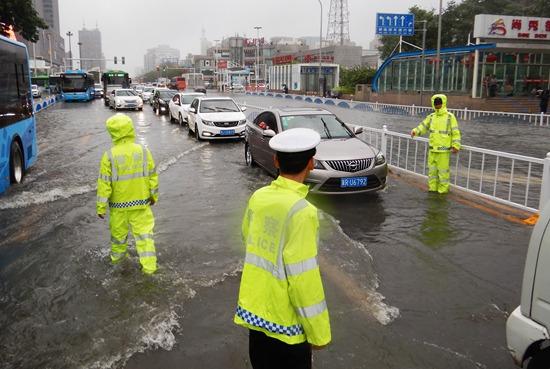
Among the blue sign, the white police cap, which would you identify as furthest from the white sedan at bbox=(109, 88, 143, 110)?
the white police cap

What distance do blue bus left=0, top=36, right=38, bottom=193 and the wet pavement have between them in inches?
29.1

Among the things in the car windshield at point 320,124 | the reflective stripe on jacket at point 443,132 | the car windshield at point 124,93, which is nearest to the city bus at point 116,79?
the car windshield at point 124,93

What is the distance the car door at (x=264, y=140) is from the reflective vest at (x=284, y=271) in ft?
26.0

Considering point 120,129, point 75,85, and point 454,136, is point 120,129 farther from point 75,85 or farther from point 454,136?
point 75,85

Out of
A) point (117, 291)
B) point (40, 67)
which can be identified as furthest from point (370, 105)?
point (40, 67)

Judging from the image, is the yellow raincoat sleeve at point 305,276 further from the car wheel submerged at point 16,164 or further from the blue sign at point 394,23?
the blue sign at point 394,23

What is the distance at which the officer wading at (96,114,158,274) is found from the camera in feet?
18.0

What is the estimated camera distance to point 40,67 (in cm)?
11306

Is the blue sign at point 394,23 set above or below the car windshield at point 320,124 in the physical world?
above

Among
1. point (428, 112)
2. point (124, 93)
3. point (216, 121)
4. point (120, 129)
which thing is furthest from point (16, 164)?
point (428, 112)

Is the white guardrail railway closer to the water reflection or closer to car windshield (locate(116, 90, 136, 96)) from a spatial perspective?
car windshield (locate(116, 90, 136, 96))

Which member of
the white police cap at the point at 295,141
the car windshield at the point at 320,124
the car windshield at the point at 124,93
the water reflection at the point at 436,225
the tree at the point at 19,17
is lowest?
the water reflection at the point at 436,225

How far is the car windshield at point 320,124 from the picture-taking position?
10273 millimetres

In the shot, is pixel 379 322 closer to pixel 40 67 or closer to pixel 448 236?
pixel 448 236
